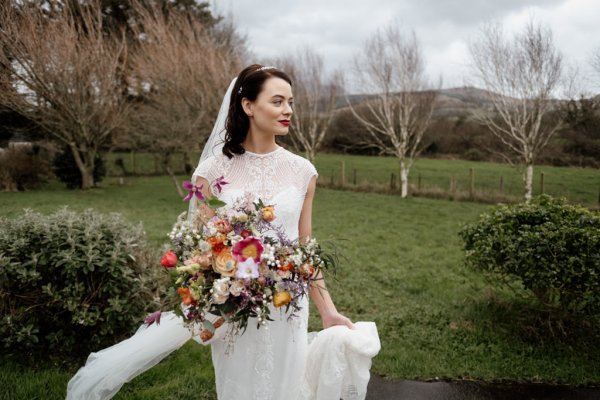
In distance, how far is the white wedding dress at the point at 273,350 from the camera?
247cm

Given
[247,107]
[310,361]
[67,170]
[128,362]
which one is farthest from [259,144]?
[67,170]

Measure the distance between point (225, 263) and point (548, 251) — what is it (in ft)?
13.0

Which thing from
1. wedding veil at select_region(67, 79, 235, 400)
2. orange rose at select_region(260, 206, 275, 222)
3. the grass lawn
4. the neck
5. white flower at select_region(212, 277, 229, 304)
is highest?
the neck

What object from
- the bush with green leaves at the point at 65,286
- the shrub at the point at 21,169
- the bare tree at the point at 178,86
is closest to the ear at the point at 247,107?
the bush with green leaves at the point at 65,286

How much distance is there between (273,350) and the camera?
8.30ft

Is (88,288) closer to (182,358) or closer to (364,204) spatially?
(182,358)

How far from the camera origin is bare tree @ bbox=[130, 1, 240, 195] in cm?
1692

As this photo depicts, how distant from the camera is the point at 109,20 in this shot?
25.0 meters

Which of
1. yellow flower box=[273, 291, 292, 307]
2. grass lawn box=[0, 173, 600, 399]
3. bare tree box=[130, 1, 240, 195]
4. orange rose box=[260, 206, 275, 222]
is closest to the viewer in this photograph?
yellow flower box=[273, 291, 292, 307]

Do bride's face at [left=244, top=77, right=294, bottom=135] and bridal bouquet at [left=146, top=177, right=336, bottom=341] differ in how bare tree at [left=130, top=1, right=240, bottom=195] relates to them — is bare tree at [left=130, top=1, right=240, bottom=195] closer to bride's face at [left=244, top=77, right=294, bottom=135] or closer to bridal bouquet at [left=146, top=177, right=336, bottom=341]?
bride's face at [left=244, top=77, right=294, bottom=135]

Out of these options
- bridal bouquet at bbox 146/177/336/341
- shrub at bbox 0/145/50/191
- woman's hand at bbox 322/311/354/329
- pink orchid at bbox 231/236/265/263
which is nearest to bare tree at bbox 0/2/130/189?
shrub at bbox 0/145/50/191

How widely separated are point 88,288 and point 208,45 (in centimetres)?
1956

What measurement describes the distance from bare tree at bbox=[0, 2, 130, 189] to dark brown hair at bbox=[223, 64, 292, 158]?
662 inches

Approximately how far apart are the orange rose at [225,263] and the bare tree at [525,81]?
18.2m
